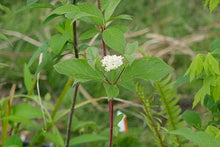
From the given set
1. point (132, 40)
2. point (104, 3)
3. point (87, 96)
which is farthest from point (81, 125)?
point (132, 40)

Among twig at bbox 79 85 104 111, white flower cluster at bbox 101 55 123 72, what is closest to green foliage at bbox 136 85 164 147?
white flower cluster at bbox 101 55 123 72

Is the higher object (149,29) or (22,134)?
(149,29)

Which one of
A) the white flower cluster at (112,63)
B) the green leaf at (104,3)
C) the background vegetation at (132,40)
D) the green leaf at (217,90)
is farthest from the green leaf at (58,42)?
the background vegetation at (132,40)

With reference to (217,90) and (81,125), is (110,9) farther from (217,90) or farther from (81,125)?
(81,125)

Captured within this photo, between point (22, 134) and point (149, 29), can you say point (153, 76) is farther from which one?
point (149, 29)

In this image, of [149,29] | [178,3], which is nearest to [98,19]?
[149,29]
